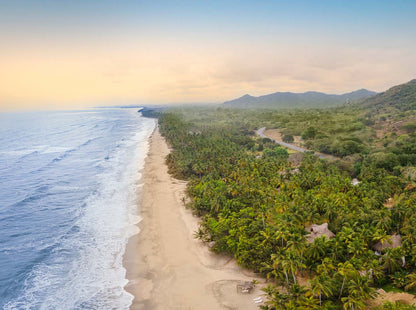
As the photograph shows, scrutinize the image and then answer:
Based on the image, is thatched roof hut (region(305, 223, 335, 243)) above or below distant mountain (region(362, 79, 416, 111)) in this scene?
below

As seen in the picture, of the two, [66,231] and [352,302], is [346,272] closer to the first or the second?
[352,302]

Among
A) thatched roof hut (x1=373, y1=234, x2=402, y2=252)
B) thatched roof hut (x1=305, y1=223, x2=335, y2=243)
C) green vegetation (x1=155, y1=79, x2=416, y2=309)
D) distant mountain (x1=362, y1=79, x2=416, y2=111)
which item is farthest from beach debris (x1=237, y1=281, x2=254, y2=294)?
distant mountain (x1=362, y1=79, x2=416, y2=111)

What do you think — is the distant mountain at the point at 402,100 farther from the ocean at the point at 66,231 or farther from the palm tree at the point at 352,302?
the palm tree at the point at 352,302

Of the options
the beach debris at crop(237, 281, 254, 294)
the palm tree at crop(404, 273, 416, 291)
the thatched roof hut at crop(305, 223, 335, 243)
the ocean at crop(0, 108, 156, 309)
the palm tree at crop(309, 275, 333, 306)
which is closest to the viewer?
the palm tree at crop(309, 275, 333, 306)

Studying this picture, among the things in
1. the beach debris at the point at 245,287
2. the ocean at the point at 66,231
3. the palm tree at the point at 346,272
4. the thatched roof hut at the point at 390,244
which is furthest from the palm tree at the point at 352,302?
the ocean at the point at 66,231

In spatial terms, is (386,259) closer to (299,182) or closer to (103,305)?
(299,182)

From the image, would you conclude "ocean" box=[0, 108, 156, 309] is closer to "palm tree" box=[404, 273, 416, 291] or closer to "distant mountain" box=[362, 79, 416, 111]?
"palm tree" box=[404, 273, 416, 291]
